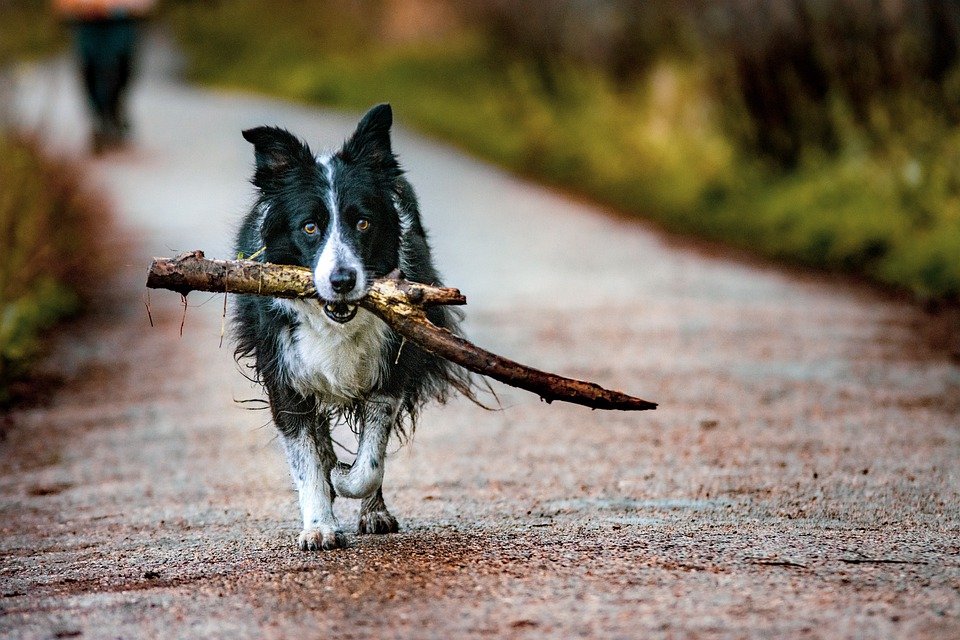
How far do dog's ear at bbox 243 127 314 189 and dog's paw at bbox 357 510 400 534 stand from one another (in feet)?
4.66

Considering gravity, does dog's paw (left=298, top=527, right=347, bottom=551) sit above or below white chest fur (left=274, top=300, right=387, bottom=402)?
below

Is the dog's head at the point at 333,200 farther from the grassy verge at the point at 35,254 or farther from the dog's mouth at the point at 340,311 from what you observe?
the grassy verge at the point at 35,254

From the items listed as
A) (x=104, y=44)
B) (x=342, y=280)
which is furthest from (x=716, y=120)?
(x=342, y=280)

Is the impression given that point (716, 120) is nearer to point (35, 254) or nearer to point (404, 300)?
point (35, 254)

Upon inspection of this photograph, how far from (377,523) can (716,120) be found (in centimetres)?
1424

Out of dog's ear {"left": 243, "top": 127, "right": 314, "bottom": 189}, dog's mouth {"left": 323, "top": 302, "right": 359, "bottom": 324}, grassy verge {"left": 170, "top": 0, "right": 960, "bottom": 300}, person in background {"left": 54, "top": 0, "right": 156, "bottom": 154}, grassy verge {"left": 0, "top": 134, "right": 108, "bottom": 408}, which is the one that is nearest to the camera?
dog's mouth {"left": 323, "top": 302, "right": 359, "bottom": 324}

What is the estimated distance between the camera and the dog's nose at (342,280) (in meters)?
5.50

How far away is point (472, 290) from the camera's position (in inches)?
524

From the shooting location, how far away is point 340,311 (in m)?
5.75

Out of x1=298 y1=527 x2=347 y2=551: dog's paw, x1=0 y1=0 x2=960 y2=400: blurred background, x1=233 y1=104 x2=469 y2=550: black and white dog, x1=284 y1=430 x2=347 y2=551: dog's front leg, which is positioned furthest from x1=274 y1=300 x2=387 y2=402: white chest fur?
x1=0 y1=0 x2=960 y2=400: blurred background

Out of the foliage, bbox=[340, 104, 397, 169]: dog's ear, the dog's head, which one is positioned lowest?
the dog's head

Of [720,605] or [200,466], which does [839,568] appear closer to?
[720,605]

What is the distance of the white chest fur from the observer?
6.00 m

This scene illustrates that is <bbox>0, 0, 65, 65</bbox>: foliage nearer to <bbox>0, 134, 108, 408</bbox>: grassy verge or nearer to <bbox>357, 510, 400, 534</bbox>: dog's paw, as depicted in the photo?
<bbox>0, 134, 108, 408</bbox>: grassy verge
